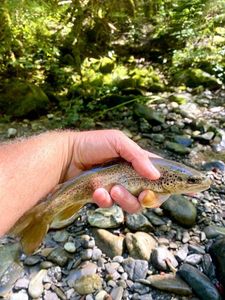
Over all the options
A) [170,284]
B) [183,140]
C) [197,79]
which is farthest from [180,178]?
[197,79]

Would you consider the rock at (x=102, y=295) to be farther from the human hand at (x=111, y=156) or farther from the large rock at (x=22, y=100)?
the large rock at (x=22, y=100)

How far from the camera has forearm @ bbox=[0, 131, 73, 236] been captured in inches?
95.7

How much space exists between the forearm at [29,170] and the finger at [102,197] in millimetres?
344

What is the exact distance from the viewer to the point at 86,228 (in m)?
4.16

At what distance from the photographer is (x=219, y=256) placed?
3701 millimetres

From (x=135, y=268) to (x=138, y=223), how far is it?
0.50 metres

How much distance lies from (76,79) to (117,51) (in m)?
1.45

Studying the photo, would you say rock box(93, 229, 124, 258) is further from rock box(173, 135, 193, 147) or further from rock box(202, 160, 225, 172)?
rock box(173, 135, 193, 147)

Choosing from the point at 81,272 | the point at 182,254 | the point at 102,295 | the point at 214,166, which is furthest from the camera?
the point at 214,166

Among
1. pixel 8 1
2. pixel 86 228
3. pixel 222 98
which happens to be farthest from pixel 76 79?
pixel 86 228

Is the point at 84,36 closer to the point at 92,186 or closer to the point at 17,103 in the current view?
the point at 17,103

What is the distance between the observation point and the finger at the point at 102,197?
230 cm

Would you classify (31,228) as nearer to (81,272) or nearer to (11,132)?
(81,272)

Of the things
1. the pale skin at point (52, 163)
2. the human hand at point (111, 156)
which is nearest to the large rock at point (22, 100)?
the pale skin at point (52, 163)
